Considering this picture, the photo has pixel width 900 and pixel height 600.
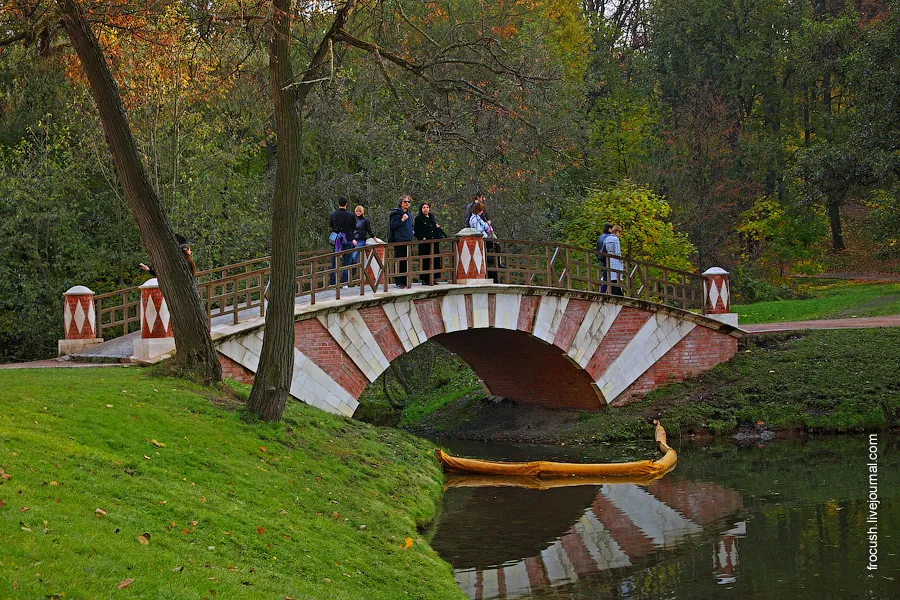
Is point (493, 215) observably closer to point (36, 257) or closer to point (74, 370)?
point (36, 257)

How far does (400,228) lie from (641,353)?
716cm

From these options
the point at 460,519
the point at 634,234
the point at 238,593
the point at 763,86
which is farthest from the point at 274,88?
the point at 763,86

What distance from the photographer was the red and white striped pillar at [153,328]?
54.7 ft

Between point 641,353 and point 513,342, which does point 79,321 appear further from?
point 641,353

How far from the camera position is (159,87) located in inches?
883

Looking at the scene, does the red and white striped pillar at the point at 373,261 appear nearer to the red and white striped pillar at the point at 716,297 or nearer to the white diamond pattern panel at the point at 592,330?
the white diamond pattern panel at the point at 592,330

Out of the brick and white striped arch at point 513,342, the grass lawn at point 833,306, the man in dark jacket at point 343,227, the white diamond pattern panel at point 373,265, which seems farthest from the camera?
the grass lawn at point 833,306

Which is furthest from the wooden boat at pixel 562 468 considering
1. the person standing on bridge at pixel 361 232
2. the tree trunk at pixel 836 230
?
the tree trunk at pixel 836 230

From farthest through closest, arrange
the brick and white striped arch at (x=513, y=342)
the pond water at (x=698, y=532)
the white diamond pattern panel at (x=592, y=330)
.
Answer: the white diamond pattern panel at (x=592, y=330)
the brick and white striped arch at (x=513, y=342)
the pond water at (x=698, y=532)

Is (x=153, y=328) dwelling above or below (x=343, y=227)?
below

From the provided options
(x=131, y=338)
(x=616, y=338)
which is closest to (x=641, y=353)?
(x=616, y=338)

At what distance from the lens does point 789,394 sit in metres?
22.9

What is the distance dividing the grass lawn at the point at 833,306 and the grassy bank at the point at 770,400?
20.5 feet

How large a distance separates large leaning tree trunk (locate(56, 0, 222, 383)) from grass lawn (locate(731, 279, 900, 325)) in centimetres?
2096
